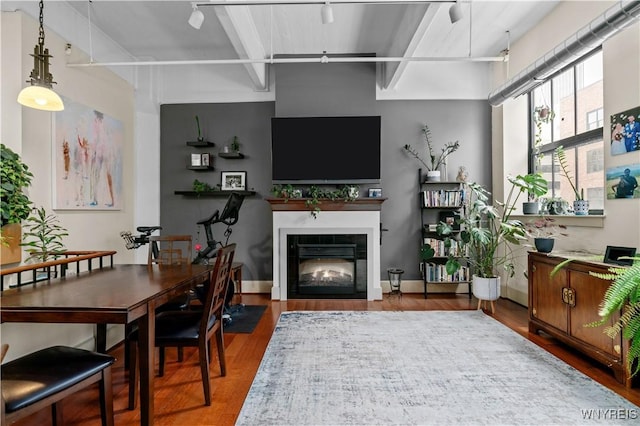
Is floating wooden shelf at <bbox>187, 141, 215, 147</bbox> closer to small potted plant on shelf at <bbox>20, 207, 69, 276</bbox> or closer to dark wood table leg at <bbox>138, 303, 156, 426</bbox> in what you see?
small potted plant on shelf at <bbox>20, 207, 69, 276</bbox>

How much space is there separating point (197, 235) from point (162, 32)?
2.72 m

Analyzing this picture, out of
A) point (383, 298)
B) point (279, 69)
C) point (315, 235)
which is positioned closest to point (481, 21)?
point (279, 69)

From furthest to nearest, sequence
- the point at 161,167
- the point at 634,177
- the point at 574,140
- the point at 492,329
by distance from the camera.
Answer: the point at 161,167
the point at 574,140
the point at 492,329
the point at 634,177

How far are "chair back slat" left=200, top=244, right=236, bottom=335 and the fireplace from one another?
219 centimetres

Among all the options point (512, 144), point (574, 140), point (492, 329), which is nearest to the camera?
point (492, 329)

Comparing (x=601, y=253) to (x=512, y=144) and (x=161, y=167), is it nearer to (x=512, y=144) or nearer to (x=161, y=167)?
(x=512, y=144)

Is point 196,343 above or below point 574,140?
below

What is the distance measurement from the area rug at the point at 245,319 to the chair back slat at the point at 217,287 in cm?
110

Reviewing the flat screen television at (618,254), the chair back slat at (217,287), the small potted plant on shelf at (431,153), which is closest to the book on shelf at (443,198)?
the small potted plant on shelf at (431,153)

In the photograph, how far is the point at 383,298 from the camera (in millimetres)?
4543

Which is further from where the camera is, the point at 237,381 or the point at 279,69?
the point at 279,69

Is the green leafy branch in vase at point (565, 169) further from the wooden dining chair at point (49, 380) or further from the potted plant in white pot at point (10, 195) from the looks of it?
the potted plant in white pot at point (10, 195)

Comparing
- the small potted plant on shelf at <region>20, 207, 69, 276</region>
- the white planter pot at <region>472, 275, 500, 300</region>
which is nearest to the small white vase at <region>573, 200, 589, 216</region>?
the white planter pot at <region>472, 275, 500, 300</region>

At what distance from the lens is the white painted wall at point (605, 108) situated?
8.84 feet
